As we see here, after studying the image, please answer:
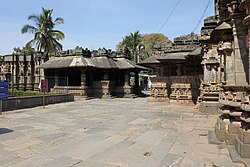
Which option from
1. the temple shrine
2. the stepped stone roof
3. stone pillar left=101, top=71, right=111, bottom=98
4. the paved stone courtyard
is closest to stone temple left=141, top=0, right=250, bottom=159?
the paved stone courtyard

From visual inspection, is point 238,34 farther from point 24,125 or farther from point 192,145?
point 24,125

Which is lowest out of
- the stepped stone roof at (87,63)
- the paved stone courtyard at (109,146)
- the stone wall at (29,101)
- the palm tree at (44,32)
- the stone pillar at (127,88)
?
the paved stone courtyard at (109,146)

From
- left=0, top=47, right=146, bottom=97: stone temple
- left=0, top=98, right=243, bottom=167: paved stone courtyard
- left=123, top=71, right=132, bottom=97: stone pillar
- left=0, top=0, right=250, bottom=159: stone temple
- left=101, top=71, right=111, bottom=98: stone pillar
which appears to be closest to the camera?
left=0, top=98, right=243, bottom=167: paved stone courtyard

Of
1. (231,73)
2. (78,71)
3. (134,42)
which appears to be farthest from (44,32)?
(231,73)

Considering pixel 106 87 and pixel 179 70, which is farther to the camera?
pixel 106 87

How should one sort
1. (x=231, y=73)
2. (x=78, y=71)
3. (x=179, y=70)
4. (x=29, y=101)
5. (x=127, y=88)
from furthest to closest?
1. (x=78, y=71)
2. (x=127, y=88)
3. (x=179, y=70)
4. (x=29, y=101)
5. (x=231, y=73)

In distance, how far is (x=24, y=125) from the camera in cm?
789

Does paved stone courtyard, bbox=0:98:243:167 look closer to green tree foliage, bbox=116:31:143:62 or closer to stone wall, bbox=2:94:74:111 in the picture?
stone wall, bbox=2:94:74:111

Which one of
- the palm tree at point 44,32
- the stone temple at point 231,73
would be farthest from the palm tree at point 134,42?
the stone temple at point 231,73

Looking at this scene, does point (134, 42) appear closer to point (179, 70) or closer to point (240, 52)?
point (179, 70)

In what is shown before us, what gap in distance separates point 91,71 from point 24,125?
15.7m

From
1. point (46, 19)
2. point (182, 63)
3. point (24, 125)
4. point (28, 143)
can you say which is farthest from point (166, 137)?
point (46, 19)

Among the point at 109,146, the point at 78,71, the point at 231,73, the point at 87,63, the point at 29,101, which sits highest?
the point at 87,63

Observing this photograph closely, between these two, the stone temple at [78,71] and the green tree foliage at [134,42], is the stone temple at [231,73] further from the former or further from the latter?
the green tree foliage at [134,42]
